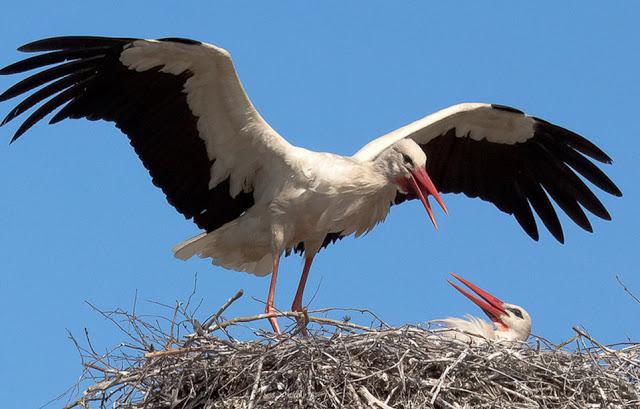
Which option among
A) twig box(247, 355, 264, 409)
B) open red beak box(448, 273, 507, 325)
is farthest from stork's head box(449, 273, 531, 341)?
twig box(247, 355, 264, 409)

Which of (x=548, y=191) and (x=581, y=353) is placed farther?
(x=548, y=191)

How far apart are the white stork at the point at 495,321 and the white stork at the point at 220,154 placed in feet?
2.25

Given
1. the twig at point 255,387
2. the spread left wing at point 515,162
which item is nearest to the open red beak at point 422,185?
the spread left wing at point 515,162

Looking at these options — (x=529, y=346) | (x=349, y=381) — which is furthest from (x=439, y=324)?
(x=349, y=381)

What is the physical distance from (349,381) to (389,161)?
2213 millimetres

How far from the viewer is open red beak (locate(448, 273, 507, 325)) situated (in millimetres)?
9219

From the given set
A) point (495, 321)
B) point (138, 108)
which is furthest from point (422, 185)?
point (138, 108)

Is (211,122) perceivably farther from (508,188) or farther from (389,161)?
(508,188)

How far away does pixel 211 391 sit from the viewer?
7582 mm

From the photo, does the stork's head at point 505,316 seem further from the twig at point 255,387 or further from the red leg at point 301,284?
the twig at point 255,387

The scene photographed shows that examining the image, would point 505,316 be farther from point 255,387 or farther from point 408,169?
point 255,387

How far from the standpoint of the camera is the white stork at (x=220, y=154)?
895cm

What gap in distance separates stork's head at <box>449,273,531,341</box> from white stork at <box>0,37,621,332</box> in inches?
32.6

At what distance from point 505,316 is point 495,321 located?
4.2 inches
